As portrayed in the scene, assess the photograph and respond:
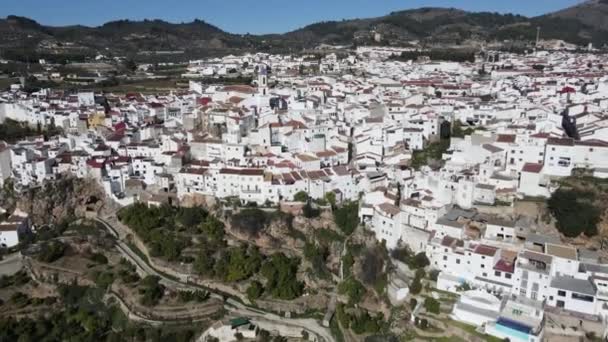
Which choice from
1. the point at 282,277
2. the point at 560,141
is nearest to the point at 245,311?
the point at 282,277

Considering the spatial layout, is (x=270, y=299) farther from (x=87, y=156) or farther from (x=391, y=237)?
(x=87, y=156)

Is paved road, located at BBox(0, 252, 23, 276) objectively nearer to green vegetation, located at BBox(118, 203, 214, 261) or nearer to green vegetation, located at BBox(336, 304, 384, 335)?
green vegetation, located at BBox(118, 203, 214, 261)

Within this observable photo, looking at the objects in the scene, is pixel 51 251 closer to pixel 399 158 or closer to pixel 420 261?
pixel 420 261

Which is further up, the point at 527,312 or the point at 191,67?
the point at 191,67

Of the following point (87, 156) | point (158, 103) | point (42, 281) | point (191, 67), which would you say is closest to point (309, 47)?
point (191, 67)

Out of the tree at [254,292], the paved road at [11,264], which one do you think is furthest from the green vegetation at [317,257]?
the paved road at [11,264]

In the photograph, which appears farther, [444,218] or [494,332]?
[444,218]

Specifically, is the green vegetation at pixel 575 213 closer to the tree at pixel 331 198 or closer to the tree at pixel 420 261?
the tree at pixel 420 261
